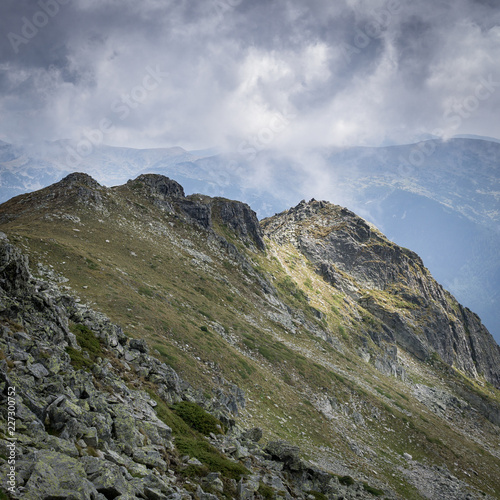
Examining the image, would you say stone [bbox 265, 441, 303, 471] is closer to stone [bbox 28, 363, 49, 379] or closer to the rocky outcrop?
the rocky outcrop

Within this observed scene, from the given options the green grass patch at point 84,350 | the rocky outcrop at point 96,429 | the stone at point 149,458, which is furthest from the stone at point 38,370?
the stone at point 149,458

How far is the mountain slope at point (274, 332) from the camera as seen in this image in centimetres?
3409

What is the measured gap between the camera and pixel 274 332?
6644 centimetres

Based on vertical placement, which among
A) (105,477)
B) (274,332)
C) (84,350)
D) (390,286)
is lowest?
(105,477)

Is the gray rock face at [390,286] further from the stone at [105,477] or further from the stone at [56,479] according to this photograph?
the stone at [56,479]

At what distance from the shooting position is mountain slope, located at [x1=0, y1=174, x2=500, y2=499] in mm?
34094

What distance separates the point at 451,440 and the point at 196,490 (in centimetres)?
6680

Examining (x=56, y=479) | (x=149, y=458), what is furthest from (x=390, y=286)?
(x=56, y=479)

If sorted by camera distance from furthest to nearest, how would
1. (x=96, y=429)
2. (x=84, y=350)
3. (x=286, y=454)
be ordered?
1. (x=286, y=454)
2. (x=84, y=350)
3. (x=96, y=429)

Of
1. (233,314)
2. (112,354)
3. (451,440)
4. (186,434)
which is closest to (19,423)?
(186,434)

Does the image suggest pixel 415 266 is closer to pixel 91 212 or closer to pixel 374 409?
pixel 374 409

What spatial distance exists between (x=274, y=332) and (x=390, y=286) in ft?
338

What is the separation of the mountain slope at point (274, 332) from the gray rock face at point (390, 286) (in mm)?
1206

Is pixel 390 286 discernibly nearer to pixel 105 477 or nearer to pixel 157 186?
pixel 157 186
